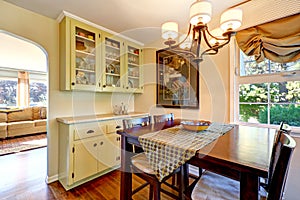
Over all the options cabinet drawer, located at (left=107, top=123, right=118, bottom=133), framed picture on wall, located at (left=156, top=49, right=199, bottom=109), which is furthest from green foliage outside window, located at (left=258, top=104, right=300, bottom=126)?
cabinet drawer, located at (left=107, top=123, right=118, bottom=133)

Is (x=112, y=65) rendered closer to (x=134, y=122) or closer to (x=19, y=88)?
(x=134, y=122)

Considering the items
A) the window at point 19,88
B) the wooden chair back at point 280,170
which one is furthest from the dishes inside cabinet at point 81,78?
the window at point 19,88

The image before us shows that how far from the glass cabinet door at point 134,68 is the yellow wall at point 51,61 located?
825 mm

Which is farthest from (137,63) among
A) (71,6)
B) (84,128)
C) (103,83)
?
(84,128)

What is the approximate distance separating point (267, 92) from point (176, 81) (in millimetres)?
1297

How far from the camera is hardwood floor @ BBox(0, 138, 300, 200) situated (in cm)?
162

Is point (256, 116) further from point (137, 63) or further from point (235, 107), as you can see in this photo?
point (137, 63)

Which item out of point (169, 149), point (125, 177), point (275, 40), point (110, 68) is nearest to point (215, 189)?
point (169, 149)

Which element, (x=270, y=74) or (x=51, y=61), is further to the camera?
(x=51, y=61)

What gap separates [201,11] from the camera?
46.8 inches

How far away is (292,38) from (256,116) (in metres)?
0.93

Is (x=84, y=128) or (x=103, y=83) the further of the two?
(x=103, y=83)

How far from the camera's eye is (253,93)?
1.94 m

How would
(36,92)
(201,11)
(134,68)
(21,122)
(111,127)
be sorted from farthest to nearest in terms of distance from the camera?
(36,92) → (21,122) → (134,68) → (111,127) → (201,11)
